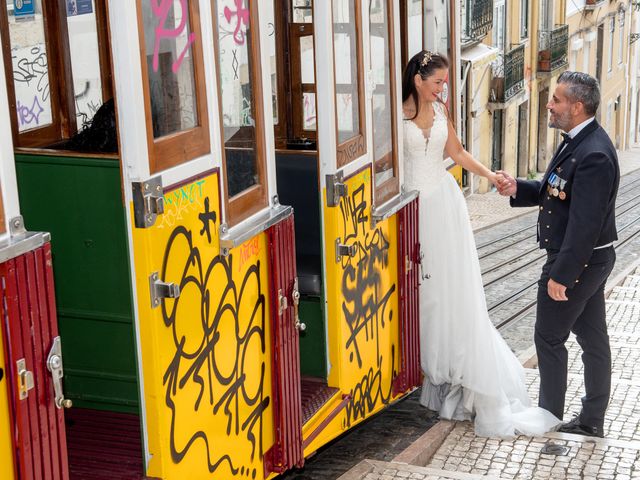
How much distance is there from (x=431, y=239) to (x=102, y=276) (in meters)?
2.44

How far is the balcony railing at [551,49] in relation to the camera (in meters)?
31.0

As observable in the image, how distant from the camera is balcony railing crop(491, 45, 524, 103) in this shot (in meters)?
27.2

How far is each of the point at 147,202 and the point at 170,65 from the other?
1.63ft

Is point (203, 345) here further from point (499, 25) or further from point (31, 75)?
point (499, 25)

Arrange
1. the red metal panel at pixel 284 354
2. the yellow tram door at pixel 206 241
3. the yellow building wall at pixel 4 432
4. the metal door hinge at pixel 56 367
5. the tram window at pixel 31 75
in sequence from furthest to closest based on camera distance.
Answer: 1. the tram window at pixel 31 75
2. the red metal panel at pixel 284 354
3. the yellow tram door at pixel 206 241
4. the metal door hinge at pixel 56 367
5. the yellow building wall at pixel 4 432

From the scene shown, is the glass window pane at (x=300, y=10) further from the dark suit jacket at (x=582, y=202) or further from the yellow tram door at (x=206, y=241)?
the yellow tram door at (x=206, y=241)

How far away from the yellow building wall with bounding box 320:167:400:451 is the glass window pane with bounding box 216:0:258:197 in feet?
2.72

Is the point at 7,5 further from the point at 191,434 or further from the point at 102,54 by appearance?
the point at 191,434

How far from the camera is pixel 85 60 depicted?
4.93 meters

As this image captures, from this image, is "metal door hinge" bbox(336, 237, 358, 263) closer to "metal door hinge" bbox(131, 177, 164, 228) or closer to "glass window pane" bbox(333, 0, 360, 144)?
"glass window pane" bbox(333, 0, 360, 144)

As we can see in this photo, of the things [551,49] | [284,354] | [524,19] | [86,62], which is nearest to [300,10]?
[86,62]

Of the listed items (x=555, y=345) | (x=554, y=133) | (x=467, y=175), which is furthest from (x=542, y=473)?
(x=554, y=133)

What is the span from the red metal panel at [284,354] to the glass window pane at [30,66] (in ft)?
4.22

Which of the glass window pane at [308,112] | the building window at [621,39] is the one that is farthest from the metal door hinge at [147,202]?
the building window at [621,39]
